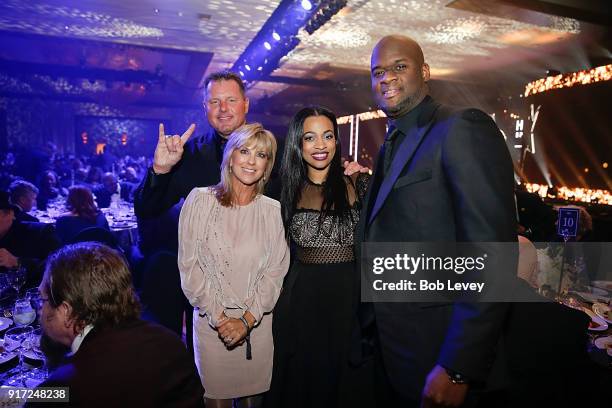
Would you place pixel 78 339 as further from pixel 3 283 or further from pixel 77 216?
pixel 77 216

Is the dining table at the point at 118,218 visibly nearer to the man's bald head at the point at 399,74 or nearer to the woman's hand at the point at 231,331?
the woman's hand at the point at 231,331

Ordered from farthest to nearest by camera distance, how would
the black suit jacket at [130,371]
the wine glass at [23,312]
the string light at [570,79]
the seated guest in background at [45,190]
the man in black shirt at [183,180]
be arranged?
the string light at [570,79], the seated guest in background at [45,190], the man in black shirt at [183,180], the wine glass at [23,312], the black suit jacket at [130,371]

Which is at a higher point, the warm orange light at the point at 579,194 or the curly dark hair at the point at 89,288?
the curly dark hair at the point at 89,288

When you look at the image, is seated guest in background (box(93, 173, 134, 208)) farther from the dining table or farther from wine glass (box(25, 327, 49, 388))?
wine glass (box(25, 327, 49, 388))

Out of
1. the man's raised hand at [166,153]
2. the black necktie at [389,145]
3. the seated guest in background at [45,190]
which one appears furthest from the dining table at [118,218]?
the black necktie at [389,145]

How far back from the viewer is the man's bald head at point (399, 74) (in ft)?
4.65

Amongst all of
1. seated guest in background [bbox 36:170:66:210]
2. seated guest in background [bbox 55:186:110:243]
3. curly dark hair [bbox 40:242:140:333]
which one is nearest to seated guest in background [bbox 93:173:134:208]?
seated guest in background [bbox 36:170:66:210]

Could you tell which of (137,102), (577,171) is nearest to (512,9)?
(577,171)

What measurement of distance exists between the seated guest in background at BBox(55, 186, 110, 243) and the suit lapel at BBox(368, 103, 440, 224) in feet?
10.7

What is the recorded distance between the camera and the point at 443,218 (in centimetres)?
125

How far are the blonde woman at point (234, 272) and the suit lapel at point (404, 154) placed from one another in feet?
2.71

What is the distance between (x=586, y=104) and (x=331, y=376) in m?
7.58

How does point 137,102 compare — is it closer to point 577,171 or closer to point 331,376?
point 577,171

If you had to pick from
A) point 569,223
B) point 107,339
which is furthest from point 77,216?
point 569,223
